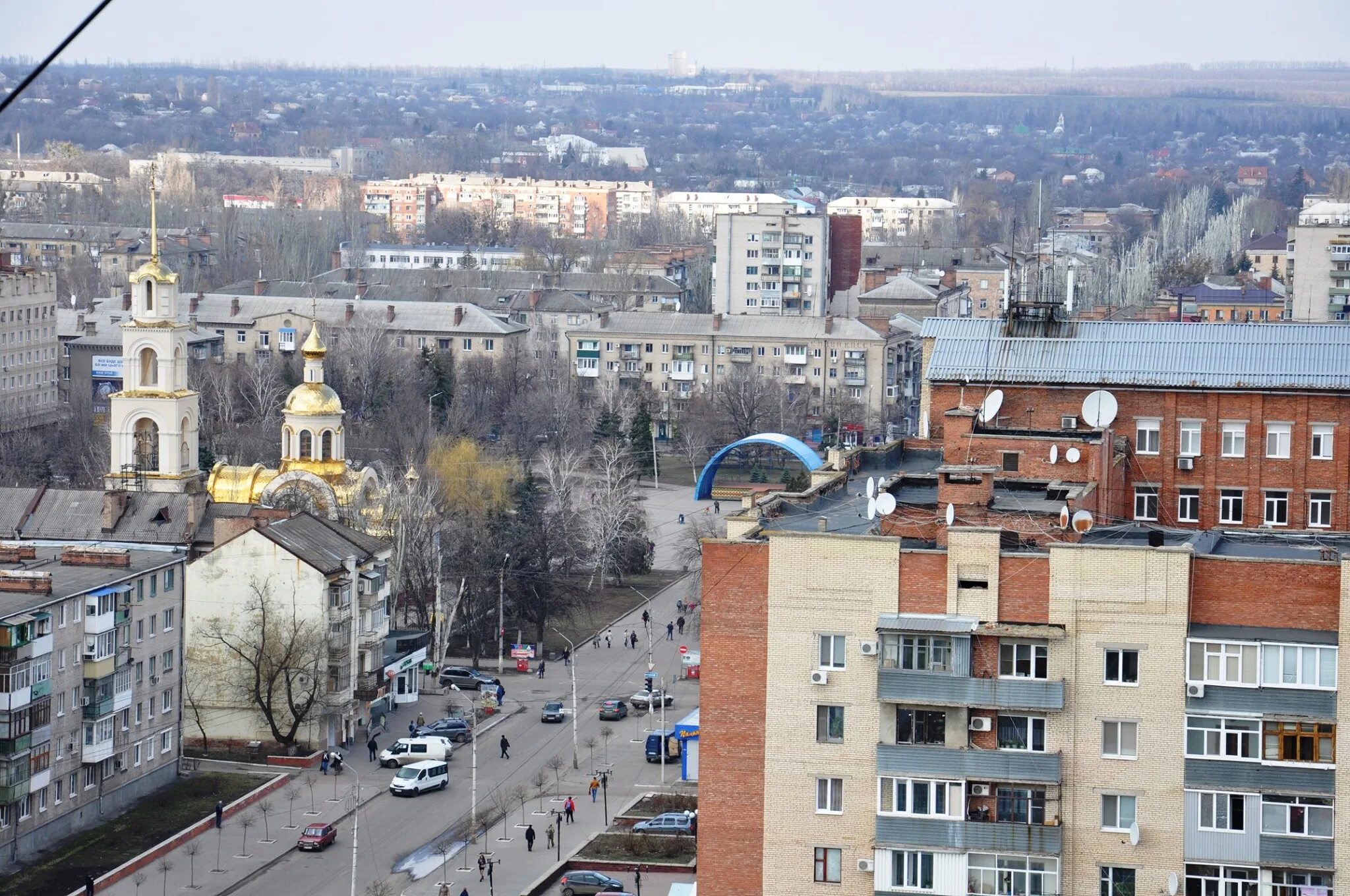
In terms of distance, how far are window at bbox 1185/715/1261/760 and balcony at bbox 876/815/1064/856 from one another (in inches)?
46.0

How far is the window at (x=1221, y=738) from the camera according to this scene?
772 inches

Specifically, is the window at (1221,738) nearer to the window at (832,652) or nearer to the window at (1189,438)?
the window at (832,652)

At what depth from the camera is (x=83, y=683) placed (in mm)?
34750

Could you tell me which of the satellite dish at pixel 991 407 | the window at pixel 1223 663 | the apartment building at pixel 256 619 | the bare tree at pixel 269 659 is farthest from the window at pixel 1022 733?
the apartment building at pixel 256 619

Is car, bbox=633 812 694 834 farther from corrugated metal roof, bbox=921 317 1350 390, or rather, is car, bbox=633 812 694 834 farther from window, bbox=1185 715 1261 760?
window, bbox=1185 715 1261 760

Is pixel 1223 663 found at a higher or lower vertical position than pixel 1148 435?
lower

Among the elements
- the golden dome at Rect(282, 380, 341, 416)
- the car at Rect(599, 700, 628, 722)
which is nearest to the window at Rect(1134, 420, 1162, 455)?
the car at Rect(599, 700, 628, 722)

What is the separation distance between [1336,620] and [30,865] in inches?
714

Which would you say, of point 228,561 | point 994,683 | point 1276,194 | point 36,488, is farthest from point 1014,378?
point 1276,194

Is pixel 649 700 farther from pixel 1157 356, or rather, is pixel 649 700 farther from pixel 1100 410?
pixel 1100 410

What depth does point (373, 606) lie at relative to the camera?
135 feet

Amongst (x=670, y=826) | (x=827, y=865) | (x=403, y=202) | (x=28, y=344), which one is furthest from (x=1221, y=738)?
(x=403, y=202)

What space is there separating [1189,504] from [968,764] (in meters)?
6.96

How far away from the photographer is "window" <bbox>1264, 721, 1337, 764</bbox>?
19.5 metres
